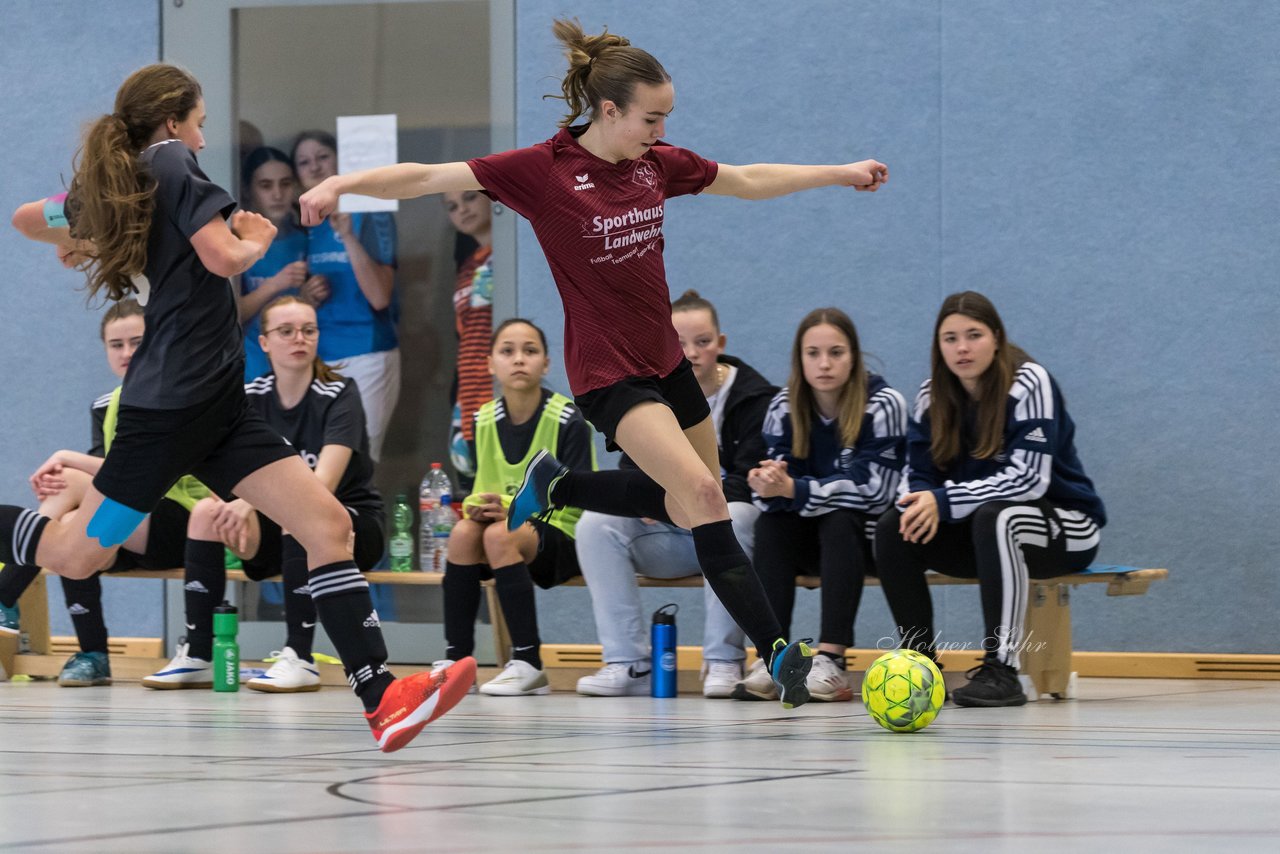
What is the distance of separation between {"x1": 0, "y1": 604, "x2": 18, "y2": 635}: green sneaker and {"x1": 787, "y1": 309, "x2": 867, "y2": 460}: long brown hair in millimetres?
Answer: 3202

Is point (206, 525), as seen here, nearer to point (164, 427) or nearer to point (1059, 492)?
point (164, 427)

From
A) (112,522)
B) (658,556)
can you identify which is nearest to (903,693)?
(658,556)

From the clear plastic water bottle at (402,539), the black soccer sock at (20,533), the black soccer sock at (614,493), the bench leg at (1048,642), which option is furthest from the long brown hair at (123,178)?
the clear plastic water bottle at (402,539)

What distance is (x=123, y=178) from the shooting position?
370 cm

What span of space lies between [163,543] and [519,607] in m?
1.47

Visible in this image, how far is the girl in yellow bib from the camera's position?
18.6ft

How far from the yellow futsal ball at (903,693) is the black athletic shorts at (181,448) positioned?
150 cm

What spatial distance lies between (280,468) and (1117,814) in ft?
6.58

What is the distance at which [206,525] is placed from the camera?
232 inches

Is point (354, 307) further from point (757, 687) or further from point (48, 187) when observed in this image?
point (757, 687)

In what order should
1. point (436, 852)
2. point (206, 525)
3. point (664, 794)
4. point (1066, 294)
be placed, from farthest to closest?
point (1066, 294) < point (206, 525) < point (664, 794) < point (436, 852)

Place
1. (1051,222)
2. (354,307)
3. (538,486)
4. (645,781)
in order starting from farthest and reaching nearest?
(354,307)
(1051,222)
(538,486)
(645,781)

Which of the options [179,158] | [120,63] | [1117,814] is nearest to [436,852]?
[1117,814]

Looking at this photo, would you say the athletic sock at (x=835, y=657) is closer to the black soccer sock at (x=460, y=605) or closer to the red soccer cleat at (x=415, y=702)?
the black soccer sock at (x=460, y=605)
